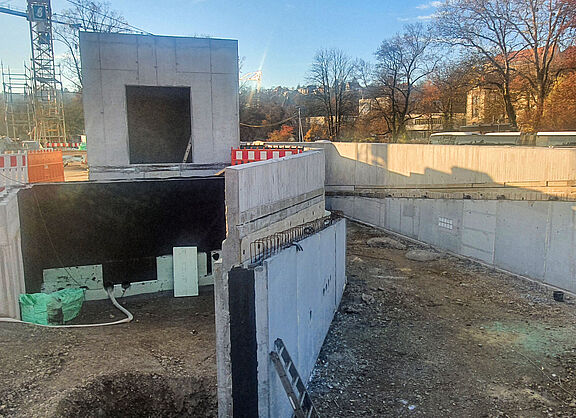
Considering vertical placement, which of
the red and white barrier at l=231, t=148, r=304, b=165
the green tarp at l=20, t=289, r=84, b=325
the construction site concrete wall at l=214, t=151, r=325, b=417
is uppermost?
the red and white barrier at l=231, t=148, r=304, b=165

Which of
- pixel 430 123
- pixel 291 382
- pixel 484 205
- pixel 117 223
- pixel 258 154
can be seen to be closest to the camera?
pixel 291 382

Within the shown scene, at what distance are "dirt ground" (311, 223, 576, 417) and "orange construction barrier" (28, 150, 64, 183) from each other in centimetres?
996

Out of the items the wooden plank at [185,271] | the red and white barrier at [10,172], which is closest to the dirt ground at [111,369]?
the wooden plank at [185,271]

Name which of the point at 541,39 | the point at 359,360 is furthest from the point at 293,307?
the point at 541,39

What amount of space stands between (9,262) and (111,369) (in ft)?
9.68

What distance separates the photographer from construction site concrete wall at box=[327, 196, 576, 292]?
34.6 ft

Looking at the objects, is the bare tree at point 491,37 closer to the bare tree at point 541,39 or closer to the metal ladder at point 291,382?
the bare tree at point 541,39

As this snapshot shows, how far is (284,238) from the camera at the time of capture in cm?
630

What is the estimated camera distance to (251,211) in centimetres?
580

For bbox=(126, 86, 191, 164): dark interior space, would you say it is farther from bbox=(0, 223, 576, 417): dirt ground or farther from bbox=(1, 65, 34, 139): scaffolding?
bbox=(1, 65, 34, 139): scaffolding

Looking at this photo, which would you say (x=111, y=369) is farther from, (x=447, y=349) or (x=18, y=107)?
(x=18, y=107)

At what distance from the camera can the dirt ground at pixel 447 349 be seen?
19.2 ft

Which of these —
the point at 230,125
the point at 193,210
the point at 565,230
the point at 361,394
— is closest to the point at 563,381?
the point at 361,394

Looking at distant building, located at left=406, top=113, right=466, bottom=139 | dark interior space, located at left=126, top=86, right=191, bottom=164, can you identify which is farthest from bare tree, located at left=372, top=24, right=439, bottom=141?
dark interior space, located at left=126, top=86, right=191, bottom=164
